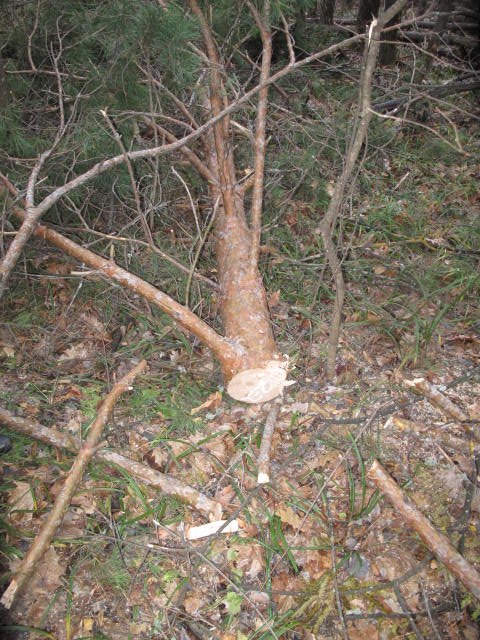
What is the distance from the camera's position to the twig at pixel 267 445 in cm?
205

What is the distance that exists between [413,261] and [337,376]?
1.15m

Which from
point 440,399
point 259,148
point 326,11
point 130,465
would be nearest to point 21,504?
point 130,465

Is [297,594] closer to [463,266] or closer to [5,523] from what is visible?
[5,523]

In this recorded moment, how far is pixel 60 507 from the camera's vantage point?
76.4 inches

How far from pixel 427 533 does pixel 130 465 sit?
132cm

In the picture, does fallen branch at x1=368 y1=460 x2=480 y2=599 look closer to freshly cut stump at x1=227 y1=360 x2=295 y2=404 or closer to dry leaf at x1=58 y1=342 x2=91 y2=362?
freshly cut stump at x1=227 y1=360 x2=295 y2=404

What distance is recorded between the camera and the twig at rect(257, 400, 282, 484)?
2.05 m

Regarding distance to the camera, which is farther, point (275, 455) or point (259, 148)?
point (259, 148)

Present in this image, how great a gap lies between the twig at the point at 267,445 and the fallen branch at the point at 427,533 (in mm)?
454

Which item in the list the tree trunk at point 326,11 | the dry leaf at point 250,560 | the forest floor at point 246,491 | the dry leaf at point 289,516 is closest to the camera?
the forest floor at point 246,491

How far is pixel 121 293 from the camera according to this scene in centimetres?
312

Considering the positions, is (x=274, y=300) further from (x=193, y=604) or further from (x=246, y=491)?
(x=193, y=604)

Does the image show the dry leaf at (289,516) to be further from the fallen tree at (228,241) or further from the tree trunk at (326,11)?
the tree trunk at (326,11)

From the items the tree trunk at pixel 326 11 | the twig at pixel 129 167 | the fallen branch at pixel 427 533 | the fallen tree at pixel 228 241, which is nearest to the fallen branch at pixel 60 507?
the fallen tree at pixel 228 241
